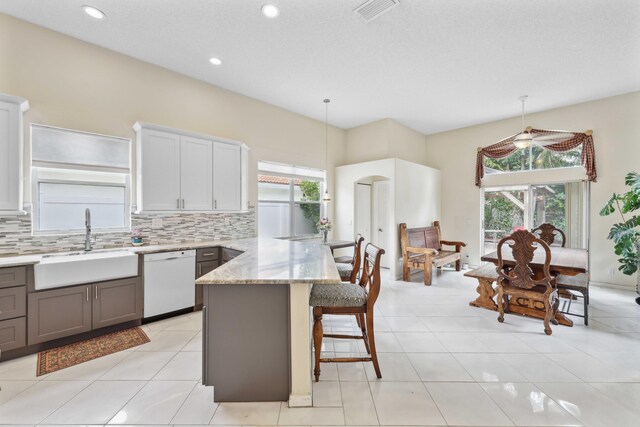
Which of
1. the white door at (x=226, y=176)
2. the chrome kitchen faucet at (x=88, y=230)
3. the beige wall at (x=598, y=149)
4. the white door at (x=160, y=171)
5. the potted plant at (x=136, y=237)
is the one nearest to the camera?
the chrome kitchen faucet at (x=88, y=230)

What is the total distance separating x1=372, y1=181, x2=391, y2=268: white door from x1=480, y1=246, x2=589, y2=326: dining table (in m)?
2.27

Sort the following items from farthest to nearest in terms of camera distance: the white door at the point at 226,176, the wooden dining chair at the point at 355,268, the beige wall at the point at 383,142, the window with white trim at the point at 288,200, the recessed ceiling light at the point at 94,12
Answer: the beige wall at the point at 383,142
the window with white trim at the point at 288,200
the white door at the point at 226,176
the recessed ceiling light at the point at 94,12
the wooden dining chair at the point at 355,268

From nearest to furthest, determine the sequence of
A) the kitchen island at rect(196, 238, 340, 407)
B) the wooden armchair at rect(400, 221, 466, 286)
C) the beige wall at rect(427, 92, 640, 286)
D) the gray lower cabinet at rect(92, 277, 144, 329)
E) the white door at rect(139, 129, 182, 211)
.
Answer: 1. the kitchen island at rect(196, 238, 340, 407)
2. the gray lower cabinet at rect(92, 277, 144, 329)
3. the white door at rect(139, 129, 182, 211)
4. the beige wall at rect(427, 92, 640, 286)
5. the wooden armchair at rect(400, 221, 466, 286)

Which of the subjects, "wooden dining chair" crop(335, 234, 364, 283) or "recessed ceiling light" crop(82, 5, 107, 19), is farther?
"recessed ceiling light" crop(82, 5, 107, 19)

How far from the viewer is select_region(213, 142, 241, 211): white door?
3916 mm

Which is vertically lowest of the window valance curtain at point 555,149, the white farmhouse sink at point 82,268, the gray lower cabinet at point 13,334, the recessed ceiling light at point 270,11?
the gray lower cabinet at point 13,334

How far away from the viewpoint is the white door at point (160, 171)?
→ 10.8 feet

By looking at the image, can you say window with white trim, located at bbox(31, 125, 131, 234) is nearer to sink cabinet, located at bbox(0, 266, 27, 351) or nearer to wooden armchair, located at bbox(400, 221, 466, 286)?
sink cabinet, located at bbox(0, 266, 27, 351)

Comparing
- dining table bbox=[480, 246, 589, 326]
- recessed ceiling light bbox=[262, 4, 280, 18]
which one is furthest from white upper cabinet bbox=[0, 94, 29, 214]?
dining table bbox=[480, 246, 589, 326]

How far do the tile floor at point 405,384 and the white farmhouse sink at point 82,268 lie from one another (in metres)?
0.69

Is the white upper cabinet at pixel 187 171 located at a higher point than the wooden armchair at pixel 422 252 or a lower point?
higher

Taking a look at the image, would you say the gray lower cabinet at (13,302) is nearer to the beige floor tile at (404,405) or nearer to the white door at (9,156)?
the white door at (9,156)

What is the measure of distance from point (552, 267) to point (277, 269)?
3092mm

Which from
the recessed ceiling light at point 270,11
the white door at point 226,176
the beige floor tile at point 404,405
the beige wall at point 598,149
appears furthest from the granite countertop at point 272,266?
the beige wall at point 598,149
